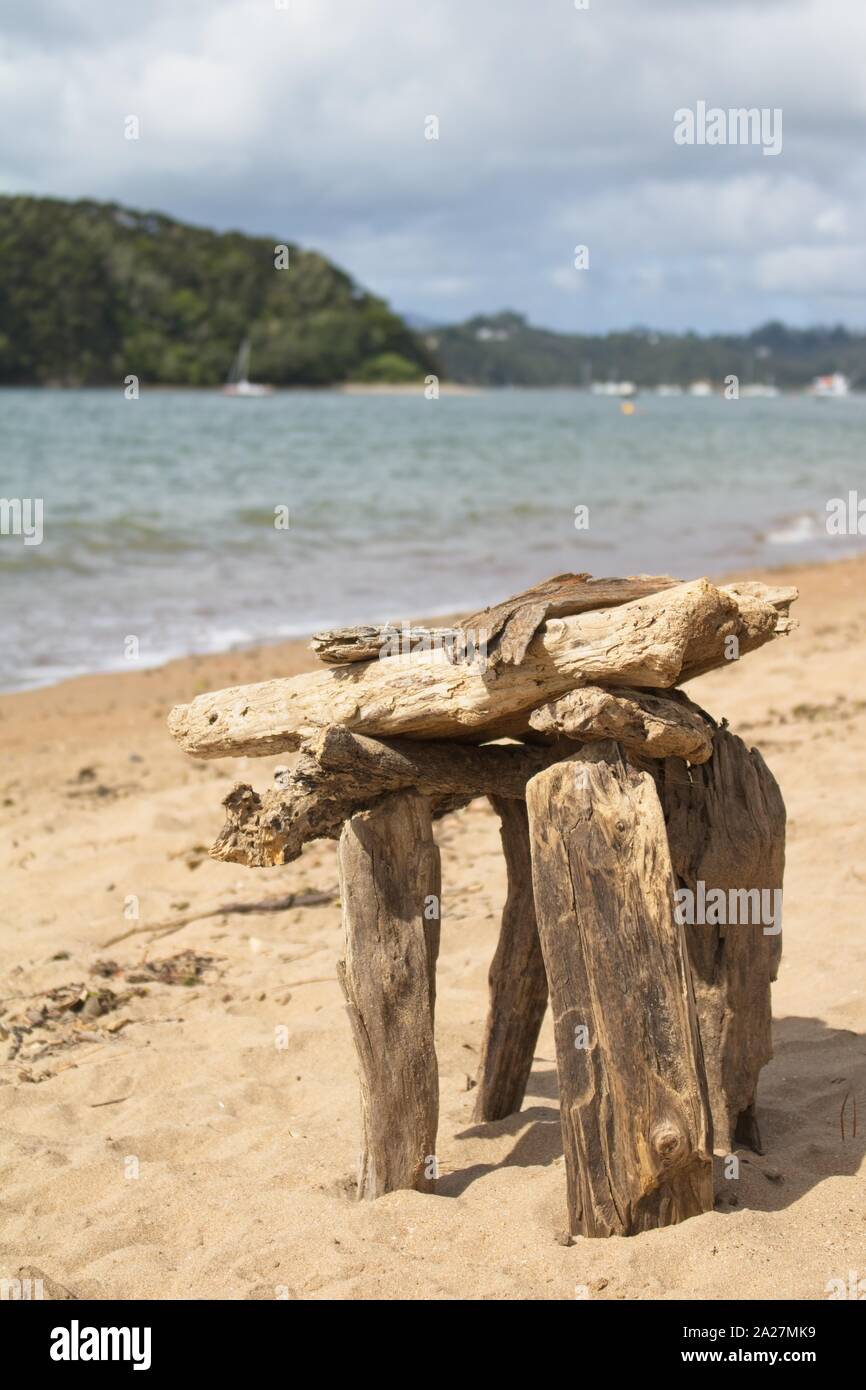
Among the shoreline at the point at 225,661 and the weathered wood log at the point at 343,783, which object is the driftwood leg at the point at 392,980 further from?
the shoreline at the point at 225,661

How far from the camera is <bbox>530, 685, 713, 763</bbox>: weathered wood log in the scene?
3146 mm

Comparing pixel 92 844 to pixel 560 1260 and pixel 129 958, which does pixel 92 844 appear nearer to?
pixel 129 958

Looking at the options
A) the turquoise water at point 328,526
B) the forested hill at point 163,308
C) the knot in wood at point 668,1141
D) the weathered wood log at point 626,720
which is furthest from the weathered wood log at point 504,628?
the forested hill at point 163,308

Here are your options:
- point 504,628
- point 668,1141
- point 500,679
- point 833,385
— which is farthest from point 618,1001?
point 833,385

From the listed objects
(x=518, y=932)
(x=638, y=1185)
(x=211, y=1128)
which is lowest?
(x=211, y=1128)

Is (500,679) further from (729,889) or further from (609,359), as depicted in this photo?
(609,359)

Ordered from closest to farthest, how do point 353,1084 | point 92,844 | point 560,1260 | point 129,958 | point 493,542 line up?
point 560,1260, point 353,1084, point 129,958, point 92,844, point 493,542

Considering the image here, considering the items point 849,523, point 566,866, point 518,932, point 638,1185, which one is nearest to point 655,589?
point 566,866

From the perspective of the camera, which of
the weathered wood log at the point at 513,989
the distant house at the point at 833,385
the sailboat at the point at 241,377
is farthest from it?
the distant house at the point at 833,385

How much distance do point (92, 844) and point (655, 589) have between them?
4126mm

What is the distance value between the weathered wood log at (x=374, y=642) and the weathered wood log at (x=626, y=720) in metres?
0.43

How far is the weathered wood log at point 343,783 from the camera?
3.43m

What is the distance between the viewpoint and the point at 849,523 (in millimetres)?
21375

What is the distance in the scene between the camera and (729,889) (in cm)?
354
